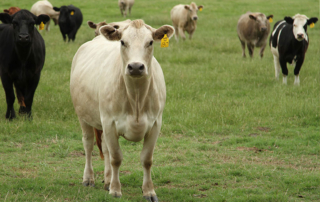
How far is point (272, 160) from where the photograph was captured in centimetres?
561

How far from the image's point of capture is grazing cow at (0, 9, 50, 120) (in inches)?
279

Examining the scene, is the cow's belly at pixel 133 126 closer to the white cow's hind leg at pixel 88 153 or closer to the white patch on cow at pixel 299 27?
the white cow's hind leg at pixel 88 153

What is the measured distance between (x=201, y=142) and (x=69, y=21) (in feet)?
37.7

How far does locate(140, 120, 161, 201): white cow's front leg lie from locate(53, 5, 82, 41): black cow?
12.7 metres

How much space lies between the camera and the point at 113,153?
418 cm

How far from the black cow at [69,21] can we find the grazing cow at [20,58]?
349 inches

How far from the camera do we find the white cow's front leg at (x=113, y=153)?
4086 mm

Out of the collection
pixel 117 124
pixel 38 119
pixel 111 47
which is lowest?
pixel 38 119

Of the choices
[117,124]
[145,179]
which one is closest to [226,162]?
[145,179]

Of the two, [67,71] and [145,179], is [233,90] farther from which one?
[145,179]

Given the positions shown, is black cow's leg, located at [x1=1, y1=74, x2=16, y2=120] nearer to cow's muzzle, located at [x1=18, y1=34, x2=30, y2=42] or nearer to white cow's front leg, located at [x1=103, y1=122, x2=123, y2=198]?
cow's muzzle, located at [x1=18, y1=34, x2=30, y2=42]

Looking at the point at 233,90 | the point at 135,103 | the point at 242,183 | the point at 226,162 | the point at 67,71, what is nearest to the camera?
the point at 135,103

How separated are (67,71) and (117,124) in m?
6.86

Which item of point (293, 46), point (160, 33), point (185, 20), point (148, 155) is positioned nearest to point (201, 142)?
point (148, 155)
